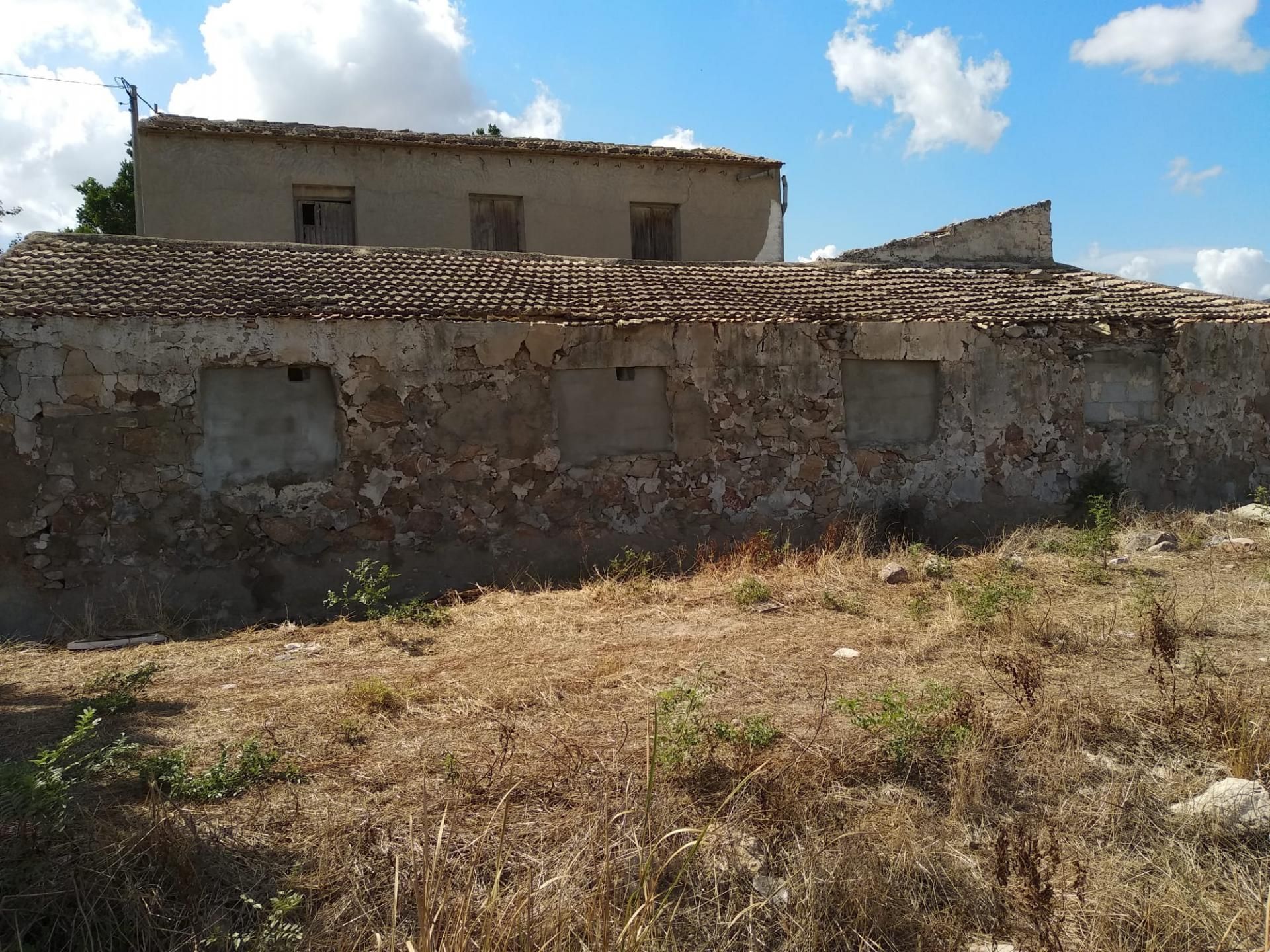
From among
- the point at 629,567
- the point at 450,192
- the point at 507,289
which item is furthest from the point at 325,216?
the point at 629,567

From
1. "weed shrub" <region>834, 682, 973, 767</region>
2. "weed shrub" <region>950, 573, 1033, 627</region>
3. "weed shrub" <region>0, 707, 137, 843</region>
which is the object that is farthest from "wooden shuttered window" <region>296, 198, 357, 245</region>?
"weed shrub" <region>834, 682, 973, 767</region>

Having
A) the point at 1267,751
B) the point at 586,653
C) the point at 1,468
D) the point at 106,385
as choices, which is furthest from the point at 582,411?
the point at 1267,751

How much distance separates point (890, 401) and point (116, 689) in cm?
819

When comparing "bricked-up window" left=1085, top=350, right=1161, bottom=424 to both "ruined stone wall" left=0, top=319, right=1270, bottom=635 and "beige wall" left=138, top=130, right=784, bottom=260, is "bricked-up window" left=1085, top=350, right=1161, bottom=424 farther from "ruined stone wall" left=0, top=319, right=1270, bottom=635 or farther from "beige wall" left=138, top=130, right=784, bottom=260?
"beige wall" left=138, top=130, right=784, bottom=260

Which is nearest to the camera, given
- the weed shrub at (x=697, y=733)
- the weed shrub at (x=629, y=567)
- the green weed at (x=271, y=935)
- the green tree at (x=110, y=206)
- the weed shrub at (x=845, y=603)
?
the green weed at (x=271, y=935)

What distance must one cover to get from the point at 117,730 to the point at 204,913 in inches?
78.3

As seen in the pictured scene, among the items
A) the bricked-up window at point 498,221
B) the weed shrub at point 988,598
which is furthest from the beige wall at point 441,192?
the weed shrub at point 988,598

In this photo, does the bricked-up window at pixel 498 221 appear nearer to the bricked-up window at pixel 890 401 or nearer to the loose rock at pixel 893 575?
the bricked-up window at pixel 890 401

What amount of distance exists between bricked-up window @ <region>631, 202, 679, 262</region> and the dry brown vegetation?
35.9 feet

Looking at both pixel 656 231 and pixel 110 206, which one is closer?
pixel 656 231

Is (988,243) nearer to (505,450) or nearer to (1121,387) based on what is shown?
(1121,387)

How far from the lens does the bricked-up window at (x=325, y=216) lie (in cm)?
1458

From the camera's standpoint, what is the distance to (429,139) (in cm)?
1462

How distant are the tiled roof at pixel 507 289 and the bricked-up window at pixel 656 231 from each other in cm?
405
